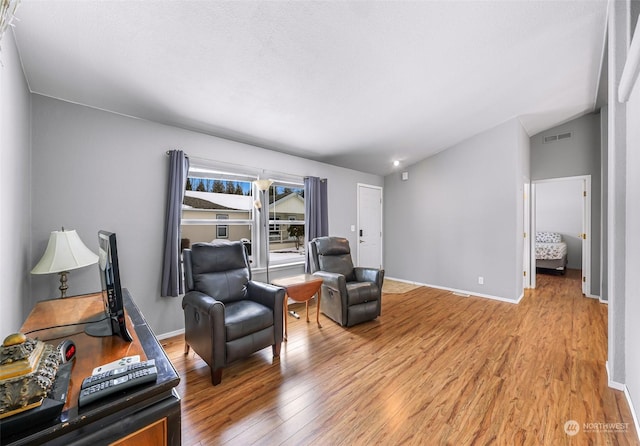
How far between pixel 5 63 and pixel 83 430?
6.35 ft

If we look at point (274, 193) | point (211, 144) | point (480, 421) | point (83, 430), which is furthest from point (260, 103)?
point (480, 421)

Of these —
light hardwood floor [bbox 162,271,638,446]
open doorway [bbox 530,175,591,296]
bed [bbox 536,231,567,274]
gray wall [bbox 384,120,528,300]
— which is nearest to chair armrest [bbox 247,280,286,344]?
light hardwood floor [bbox 162,271,638,446]

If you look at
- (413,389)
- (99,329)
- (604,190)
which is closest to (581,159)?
(604,190)

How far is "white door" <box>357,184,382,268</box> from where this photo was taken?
211 inches

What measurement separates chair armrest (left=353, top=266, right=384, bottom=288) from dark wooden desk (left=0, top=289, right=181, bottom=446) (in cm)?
271

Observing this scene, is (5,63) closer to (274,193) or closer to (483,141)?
(274,193)

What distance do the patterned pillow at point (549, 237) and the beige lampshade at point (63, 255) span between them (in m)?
8.68

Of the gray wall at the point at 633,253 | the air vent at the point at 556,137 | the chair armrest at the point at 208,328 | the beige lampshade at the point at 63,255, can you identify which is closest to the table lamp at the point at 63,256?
the beige lampshade at the point at 63,255

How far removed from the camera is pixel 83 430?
0.71 metres

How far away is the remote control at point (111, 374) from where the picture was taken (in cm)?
81

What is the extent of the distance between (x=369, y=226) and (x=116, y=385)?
5068 millimetres

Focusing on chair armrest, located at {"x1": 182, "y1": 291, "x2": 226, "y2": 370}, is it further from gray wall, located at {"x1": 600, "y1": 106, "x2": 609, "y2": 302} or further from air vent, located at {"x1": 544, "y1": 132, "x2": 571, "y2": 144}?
air vent, located at {"x1": 544, "y1": 132, "x2": 571, "y2": 144}

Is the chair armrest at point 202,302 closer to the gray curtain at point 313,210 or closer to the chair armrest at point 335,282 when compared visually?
the chair armrest at point 335,282

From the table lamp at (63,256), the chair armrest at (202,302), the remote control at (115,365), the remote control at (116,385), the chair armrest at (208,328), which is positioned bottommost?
the chair armrest at (208,328)
